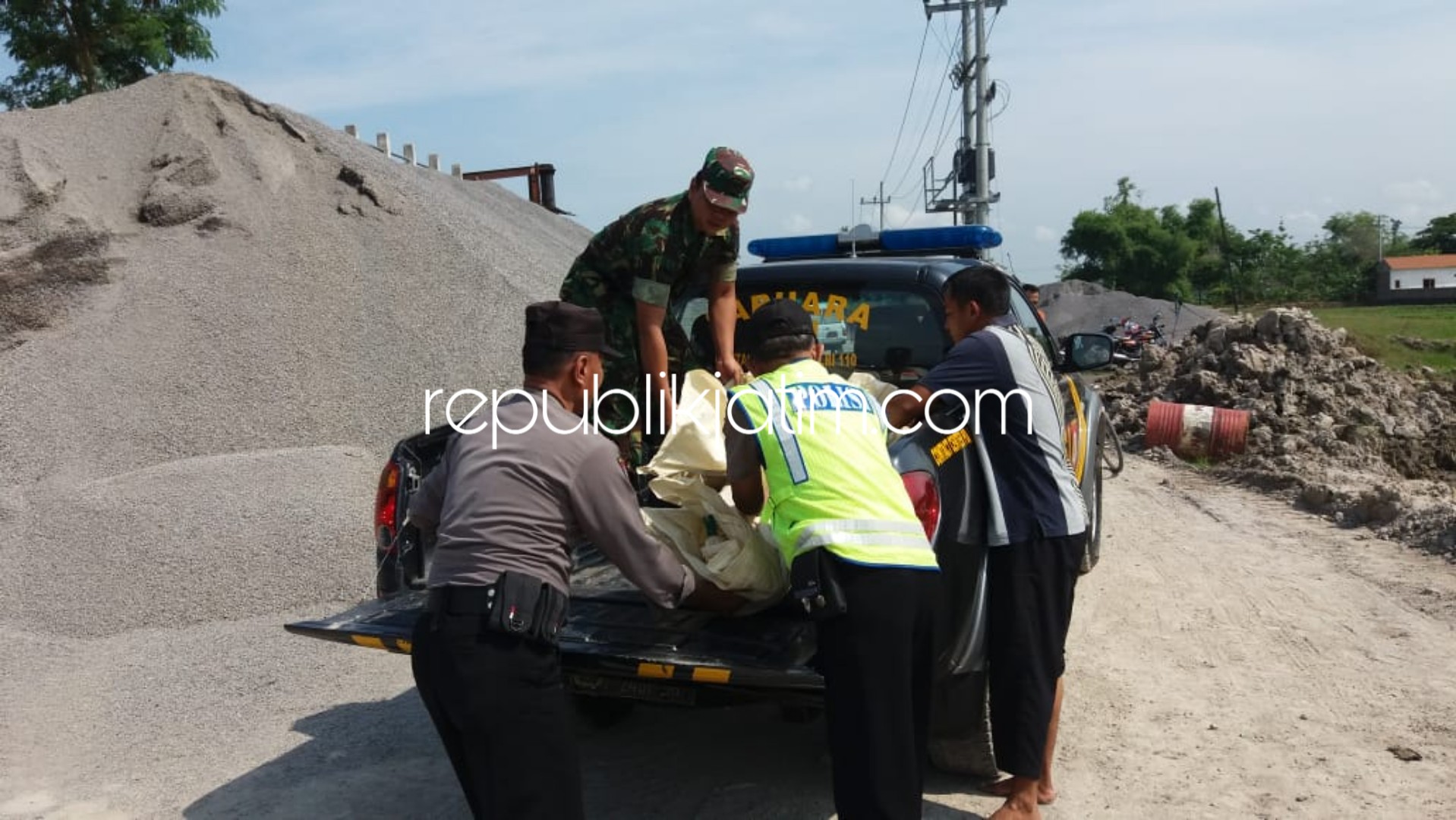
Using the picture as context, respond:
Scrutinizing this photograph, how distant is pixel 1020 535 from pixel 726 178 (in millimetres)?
1766

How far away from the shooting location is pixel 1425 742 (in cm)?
443

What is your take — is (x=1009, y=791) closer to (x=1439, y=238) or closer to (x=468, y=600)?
(x=468, y=600)

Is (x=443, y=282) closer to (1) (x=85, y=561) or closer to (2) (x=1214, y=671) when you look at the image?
(1) (x=85, y=561)

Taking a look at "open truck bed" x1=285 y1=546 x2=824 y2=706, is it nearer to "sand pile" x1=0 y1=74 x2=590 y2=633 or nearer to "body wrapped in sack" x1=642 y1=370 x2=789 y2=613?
"body wrapped in sack" x1=642 y1=370 x2=789 y2=613

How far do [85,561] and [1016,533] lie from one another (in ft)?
19.6

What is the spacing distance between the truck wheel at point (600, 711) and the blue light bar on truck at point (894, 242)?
2.87m

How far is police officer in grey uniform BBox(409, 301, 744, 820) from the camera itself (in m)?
2.86

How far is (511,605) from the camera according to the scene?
2850 mm

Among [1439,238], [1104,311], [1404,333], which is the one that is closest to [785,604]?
[1404,333]

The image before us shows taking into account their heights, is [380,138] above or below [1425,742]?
above

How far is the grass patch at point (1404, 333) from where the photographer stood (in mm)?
19797

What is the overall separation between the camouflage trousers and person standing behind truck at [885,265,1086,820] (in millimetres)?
1404

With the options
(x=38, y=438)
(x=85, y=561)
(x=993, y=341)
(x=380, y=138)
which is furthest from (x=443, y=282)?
(x=993, y=341)

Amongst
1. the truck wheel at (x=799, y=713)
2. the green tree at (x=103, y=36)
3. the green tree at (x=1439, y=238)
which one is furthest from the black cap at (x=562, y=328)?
the green tree at (x=1439, y=238)
